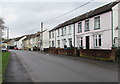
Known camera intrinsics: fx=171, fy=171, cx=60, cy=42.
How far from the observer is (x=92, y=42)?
24719 mm

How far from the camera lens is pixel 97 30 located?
77.4 feet

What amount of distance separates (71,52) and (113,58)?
1024 cm

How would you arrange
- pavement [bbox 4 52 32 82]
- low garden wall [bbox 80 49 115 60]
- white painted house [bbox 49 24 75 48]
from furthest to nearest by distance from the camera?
white painted house [bbox 49 24 75 48] < low garden wall [bbox 80 49 115 60] < pavement [bbox 4 52 32 82]

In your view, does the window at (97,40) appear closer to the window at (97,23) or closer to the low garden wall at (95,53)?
the window at (97,23)

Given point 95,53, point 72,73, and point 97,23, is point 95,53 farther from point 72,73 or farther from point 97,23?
point 72,73

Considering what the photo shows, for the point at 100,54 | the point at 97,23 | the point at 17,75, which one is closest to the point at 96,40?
the point at 97,23

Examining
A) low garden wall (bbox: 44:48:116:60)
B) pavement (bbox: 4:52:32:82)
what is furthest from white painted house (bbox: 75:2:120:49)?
pavement (bbox: 4:52:32:82)

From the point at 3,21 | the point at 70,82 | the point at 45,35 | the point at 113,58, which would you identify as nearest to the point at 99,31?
the point at 113,58

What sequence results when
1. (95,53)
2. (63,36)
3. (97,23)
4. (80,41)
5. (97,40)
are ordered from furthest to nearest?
(63,36), (80,41), (97,23), (97,40), (95,53)

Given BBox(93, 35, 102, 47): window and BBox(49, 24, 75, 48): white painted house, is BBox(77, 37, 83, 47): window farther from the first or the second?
BBox(93, 35, 102, 47): window

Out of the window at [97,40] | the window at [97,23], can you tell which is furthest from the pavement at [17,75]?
the window at [97,23]

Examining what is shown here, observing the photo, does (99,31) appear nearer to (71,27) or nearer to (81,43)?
(81,43)

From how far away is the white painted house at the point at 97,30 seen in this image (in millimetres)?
20359

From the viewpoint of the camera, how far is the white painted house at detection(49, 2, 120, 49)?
20.4 meters
